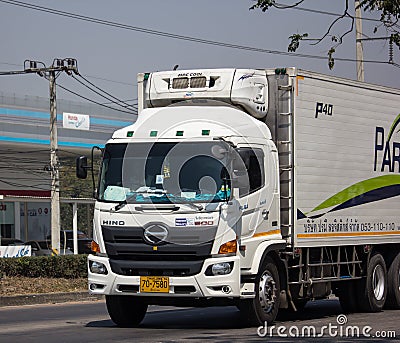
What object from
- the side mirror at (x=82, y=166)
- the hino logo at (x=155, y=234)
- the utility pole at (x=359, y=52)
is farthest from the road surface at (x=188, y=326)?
the utility pole at (x=359, y=52)

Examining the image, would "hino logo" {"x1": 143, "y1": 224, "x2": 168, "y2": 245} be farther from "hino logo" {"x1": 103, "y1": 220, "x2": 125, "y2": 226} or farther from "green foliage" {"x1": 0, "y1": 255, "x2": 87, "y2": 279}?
"green foliage" {"x1": 0, "y1": 255, "x2": 87, "y2": 279}

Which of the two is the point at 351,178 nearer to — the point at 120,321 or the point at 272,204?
the point at 272,204

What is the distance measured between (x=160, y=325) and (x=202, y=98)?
141 inches

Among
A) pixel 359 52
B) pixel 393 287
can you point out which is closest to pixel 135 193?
pixel 393 287

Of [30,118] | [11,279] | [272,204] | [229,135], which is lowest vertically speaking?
[11,279]

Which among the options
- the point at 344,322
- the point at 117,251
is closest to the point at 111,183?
the point at 117,251

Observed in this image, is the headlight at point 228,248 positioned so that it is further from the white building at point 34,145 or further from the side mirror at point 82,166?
the white building at point 34,145

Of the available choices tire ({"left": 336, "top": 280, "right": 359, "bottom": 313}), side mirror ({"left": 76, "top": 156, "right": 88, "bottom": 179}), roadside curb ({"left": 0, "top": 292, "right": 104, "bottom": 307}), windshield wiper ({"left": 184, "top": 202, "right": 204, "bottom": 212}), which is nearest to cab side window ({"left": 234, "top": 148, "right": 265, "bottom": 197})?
windshield wiper ({"left": 184, "top": 202, "right": 204, "bottom": 212})

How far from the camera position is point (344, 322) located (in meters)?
14.6

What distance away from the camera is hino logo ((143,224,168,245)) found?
12914mm

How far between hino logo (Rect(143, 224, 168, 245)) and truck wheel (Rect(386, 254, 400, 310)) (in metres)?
6.11

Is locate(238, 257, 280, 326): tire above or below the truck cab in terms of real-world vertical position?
below

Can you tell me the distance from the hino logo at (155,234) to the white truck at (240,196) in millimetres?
16

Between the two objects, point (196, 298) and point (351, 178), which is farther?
point (351, 178)
